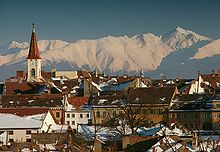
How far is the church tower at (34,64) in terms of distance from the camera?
96.9m

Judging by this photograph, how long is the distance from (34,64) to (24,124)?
44883mm

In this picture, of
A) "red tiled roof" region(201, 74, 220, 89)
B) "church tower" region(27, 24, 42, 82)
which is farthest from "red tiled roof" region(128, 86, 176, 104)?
"church tower" region(27, 24, 42, 82)

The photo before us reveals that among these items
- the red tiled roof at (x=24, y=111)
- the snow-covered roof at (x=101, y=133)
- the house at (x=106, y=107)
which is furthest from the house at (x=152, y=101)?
the snow-covered roof at (x=101, y=133)

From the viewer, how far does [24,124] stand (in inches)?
2141

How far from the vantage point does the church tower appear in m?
96.9

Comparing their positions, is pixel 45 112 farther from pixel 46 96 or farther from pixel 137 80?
pixel 137 80

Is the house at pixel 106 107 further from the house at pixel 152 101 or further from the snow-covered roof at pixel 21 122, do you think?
the snow-covered roof at pixel 21 122

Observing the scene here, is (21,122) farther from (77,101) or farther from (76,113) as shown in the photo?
(77,101)

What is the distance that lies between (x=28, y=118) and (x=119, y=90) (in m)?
25.7

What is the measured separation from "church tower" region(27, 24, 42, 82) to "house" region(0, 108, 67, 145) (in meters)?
36.0

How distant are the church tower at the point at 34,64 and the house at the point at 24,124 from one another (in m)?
36.0

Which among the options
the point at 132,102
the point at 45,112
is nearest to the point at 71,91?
the point at 132,102

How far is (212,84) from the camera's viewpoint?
8900 centimetres

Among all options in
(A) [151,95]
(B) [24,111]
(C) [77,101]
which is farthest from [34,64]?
(B) [24,111]
